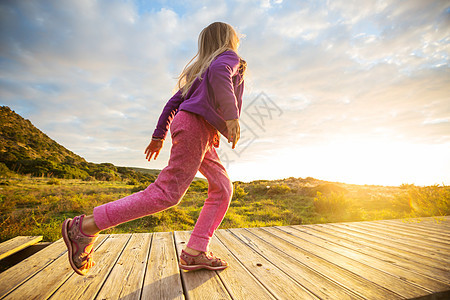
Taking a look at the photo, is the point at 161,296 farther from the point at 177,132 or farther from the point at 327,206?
the point at 327,206

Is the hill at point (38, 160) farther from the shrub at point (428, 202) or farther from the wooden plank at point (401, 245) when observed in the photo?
the wooden plank at point (401, 245)

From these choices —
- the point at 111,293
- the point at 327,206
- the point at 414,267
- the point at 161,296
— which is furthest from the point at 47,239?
the point at 327,206

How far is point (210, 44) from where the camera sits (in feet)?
5.74

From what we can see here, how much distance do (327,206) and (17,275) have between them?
7107 millimetres

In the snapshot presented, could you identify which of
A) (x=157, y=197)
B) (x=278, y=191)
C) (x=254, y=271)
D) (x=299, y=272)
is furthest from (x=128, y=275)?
(x=278, y=191)

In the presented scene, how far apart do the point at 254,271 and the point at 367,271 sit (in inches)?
32.4

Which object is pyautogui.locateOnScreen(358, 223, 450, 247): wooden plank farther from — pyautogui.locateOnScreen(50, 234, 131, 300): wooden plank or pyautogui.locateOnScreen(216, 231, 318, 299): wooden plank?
pyautogui.locateOnScreen(50, 234, 131, 300): wooden plank

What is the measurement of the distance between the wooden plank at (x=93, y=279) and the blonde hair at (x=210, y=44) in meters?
1.42

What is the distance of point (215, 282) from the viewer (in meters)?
1.37

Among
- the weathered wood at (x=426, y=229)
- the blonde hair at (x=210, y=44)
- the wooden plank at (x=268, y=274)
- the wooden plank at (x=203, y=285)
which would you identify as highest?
the blonde hair at (x=210, y=44)

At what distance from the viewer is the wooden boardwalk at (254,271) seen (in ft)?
4.09

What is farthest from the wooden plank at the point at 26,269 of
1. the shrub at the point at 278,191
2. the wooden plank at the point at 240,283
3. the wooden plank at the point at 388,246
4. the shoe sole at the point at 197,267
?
the shrub at the point at 278,191

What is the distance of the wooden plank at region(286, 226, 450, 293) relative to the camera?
1339 millimetres

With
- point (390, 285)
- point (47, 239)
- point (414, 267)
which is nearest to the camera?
point (390, 285)
